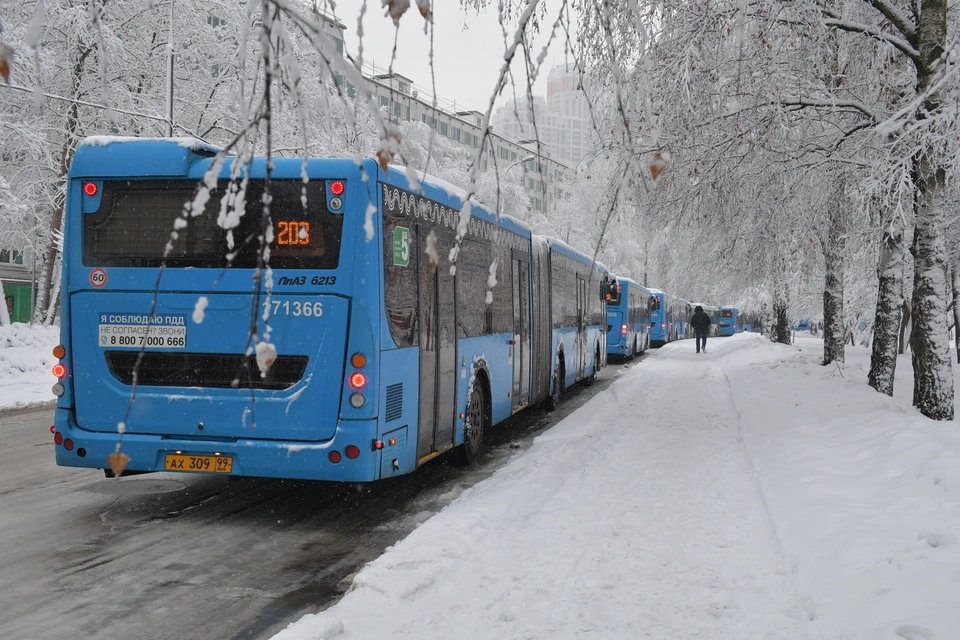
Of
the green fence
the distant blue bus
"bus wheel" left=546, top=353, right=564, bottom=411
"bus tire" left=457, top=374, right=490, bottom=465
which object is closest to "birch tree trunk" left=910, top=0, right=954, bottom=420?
"bus tire" left=457, top=374, right=490, bottom=465

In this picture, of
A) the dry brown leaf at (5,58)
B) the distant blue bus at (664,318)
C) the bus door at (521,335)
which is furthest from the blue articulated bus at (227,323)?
the distant blue bus at (664,318)

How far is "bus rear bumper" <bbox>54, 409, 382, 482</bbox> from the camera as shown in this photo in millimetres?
6137

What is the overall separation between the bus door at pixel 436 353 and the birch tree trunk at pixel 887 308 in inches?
264

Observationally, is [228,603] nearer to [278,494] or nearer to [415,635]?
[415,635]

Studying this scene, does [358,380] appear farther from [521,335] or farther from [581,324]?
[581,324]

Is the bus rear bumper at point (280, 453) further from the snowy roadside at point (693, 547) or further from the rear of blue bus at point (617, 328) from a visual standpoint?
the rear of blue bus at point (617, 328)

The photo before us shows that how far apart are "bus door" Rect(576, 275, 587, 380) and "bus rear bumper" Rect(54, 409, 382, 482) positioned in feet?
35.9

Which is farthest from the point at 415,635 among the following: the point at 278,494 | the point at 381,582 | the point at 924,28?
the point at 924,28

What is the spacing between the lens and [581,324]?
1711 centimetres

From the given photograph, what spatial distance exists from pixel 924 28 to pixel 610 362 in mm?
21539

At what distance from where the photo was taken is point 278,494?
7582mm

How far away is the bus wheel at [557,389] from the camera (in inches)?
568

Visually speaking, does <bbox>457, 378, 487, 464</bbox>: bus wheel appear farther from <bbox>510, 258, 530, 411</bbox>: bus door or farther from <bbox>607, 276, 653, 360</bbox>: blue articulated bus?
<bbox>607, 276, 653, 360</bbox>: blue articulated bus

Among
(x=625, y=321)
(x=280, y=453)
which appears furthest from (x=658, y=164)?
(x=625, y=321)
